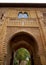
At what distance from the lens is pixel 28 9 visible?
905cm

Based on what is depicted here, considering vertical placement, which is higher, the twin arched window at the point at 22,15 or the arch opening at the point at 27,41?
the twin arched window at the point at 22,15

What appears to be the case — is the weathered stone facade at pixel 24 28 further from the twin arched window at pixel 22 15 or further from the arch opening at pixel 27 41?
the twin arched window at pixel 22 15

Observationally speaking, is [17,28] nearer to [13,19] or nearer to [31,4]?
[13,19]

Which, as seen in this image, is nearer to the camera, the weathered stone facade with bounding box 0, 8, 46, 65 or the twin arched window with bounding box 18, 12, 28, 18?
the weathered stone facade with bounding box 0, 8, 46, 65

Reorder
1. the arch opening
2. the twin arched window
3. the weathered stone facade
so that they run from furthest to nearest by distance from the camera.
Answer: the twin arched window → the arch opening → the weathered stone facade

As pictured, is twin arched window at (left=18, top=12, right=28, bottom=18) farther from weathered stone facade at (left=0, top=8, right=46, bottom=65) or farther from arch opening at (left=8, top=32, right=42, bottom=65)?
arch opening at (left=8, top=32, right=42, bottom=65)

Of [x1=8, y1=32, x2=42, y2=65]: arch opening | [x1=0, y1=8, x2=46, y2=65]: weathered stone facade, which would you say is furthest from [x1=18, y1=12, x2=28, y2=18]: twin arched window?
[x1=8, y1=32, x2=42, y2=65]: arch opening

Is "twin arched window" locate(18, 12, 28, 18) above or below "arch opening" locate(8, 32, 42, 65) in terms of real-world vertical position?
above

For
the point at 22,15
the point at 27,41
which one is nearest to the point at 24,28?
the point at 22,15

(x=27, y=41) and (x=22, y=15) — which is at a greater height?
(x=22, y=15)

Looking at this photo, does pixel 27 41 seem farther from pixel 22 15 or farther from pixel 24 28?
pixel 22 15

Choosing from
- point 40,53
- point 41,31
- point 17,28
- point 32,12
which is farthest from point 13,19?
point 40,53

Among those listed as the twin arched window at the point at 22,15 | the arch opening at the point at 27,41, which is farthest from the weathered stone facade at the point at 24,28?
the twin arched window at the point at 22,15

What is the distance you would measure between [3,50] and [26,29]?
6.02 feet
